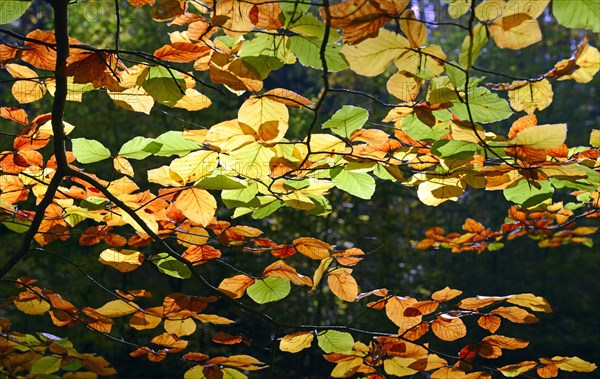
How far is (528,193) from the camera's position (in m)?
0.92

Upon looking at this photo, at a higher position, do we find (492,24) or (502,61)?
(502,61)

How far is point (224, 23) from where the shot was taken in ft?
2.54

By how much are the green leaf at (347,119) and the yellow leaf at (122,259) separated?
488 millimetres

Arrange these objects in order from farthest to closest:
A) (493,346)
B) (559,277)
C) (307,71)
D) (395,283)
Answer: (559,277) → (307,71) → (395,283) → (493,346)

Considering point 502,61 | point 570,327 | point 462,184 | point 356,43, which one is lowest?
point 570,327

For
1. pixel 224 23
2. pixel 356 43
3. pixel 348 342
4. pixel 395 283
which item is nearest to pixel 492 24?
pixel 356 43

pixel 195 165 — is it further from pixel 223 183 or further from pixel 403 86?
pixel 403 86

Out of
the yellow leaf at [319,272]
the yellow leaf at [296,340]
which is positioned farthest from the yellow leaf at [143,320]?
the yellow leaf at [319,272]

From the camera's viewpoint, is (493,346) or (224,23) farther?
(493,346)

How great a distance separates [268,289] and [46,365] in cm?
62

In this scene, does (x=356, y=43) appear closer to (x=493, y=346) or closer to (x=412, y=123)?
(x=412, y=123)

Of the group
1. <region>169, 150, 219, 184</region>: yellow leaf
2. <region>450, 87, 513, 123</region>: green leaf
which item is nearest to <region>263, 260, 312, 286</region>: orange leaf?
<region>169, 150, 219, 184</region>: yellow leaf

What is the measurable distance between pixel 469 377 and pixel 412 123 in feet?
1.83

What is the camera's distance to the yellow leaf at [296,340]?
1166mm
